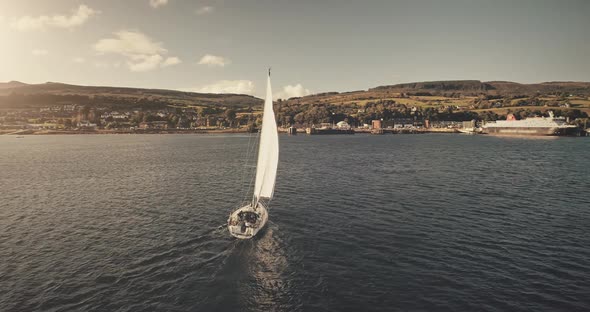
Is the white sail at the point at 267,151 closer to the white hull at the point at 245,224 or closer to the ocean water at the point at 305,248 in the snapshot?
the white hull at the point at 245,224

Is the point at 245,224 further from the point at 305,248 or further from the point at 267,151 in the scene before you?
the point at 267,151

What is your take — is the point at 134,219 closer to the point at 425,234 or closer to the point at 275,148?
the point at 275,148

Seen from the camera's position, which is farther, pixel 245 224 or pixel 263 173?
pixel 263 173

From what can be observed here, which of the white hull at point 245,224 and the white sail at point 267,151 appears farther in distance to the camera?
the white hull at point 245,224

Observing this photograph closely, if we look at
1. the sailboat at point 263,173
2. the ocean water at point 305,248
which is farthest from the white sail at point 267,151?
the ocean water at point 305,248

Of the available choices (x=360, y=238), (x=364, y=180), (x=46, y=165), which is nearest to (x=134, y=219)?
(x=360, y=238)

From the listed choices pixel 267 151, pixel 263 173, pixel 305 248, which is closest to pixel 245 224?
pixel 263 173

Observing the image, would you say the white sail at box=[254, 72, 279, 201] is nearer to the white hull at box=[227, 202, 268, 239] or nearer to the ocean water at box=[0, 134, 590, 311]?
the white hull at box=[227, 202, 268, 239]
